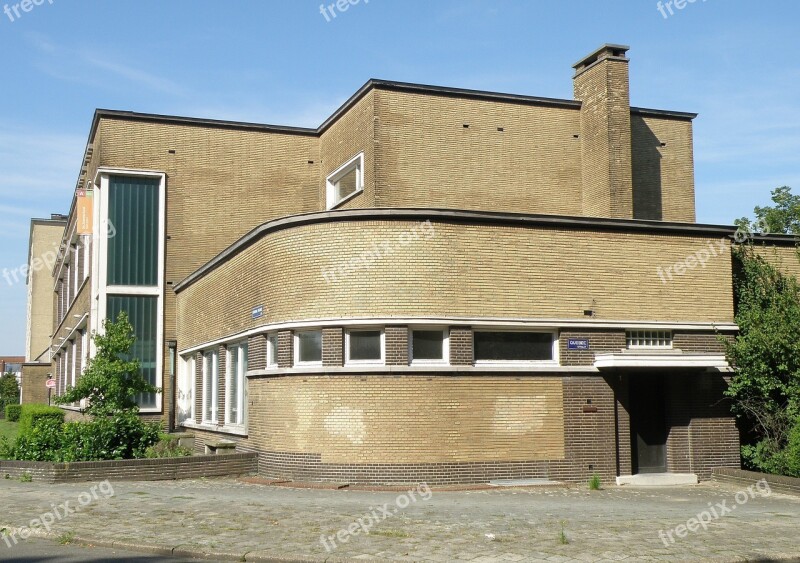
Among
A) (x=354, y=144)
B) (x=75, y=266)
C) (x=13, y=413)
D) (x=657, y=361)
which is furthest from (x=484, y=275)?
(x=13, y=413)

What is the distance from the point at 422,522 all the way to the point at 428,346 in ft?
18.1

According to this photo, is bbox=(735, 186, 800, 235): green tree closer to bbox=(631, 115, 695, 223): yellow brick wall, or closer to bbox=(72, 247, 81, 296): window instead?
bbox=(631, 115, 695, 223): yellow brick wall

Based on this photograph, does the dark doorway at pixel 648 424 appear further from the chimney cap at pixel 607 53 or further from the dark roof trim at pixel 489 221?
the chimney cap at pixel 607 53

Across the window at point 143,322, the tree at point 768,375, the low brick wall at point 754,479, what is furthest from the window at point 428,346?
the window at point 143,322

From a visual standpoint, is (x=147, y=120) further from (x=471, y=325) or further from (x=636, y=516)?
(x=636, y=516)

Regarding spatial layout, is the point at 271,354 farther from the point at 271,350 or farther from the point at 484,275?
the point at 484,275

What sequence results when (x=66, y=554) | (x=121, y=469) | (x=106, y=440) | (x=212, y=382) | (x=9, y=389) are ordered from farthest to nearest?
1. (x=9, y=389)
2. (x=212, y=382)
3. (x=106, y=440)
4. (x=121, y=469)
5. (x=66, y=554)

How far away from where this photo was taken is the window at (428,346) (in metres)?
17.6

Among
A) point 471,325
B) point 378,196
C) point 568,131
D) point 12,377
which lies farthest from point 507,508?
point 12,377

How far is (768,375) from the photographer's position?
730 inches

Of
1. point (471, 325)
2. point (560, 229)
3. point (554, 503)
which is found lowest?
point (554, 503)

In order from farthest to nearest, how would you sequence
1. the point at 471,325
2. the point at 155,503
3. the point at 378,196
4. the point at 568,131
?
the point at 568,131
the point at 378,196
the point at 471,325
the point at 155,503

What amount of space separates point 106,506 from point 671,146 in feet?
71.8

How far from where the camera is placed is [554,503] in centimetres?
1486
